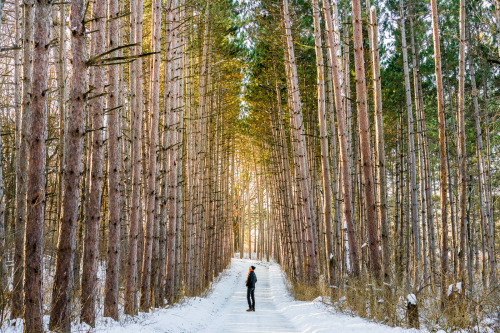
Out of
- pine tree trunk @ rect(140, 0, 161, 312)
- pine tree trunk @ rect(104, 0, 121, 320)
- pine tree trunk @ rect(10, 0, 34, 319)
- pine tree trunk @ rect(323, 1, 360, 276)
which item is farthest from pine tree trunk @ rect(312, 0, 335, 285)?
pine tree trunk @ rect(10, 0, 34, 319)

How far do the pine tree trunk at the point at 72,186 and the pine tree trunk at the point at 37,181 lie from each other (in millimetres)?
445

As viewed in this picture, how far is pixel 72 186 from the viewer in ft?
16.4

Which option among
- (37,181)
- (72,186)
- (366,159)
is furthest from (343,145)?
(37,181)

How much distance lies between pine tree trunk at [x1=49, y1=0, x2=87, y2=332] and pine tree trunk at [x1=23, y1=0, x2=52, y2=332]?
445mm

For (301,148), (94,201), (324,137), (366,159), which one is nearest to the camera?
(94,201)

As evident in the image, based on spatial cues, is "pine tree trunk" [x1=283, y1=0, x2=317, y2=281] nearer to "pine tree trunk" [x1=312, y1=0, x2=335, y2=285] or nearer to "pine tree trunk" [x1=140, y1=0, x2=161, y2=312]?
"pine tree trunk" [x1=312, y1=0, x2=335, y2=285]

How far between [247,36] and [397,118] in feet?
26.3

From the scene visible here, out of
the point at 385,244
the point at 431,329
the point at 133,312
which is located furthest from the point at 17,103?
the point at 431,329

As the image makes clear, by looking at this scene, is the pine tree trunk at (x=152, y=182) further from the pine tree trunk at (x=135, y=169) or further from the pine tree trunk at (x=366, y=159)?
the pine tree trunk at (x=366, y=159)

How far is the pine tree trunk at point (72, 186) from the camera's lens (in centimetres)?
485

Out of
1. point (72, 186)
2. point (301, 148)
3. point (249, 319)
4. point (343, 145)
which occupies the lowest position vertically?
point (249, 319)

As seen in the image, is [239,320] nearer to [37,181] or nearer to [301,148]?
[301,148]

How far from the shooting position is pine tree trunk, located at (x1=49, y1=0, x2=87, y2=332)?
191 inches

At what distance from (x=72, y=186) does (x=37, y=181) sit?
1.92 feet
